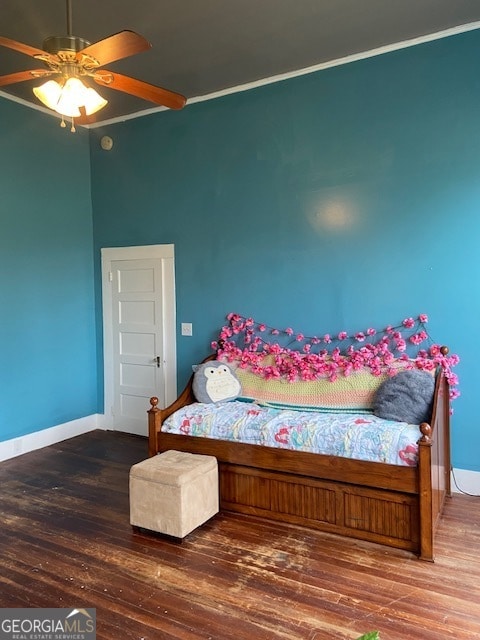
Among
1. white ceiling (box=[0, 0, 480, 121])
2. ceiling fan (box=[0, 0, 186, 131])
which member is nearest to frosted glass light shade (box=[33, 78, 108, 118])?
ceiling fan (box=[0, 0, 186, 131])

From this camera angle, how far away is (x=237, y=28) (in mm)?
3234

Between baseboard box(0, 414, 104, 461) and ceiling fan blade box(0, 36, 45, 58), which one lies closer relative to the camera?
ceiling fan blade box(0, 36, 45, 58)

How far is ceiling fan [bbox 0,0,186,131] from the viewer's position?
2.07 meters

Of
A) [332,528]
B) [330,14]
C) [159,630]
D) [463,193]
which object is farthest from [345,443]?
[330,14]

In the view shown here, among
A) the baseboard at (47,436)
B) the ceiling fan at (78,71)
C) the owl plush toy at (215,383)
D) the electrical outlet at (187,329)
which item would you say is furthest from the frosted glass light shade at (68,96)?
the baseboard at (47,436)

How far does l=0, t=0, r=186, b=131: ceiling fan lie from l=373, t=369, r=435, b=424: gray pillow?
2.23 meters

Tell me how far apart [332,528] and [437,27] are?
3.44 m

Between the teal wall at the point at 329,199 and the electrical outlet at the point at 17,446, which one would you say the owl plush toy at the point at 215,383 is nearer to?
the teal wall at the point at 329,199

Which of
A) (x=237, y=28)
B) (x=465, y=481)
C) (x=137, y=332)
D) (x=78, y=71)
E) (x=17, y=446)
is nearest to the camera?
(x=78, y=71)

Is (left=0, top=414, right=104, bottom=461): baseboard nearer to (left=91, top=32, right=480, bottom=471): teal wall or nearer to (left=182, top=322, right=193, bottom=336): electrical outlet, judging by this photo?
(left=91, top=32, right=480, bottom=471): teal wall

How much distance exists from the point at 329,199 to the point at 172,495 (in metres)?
2.53

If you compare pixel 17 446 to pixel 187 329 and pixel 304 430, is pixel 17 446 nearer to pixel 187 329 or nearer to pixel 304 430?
pixel 187 329

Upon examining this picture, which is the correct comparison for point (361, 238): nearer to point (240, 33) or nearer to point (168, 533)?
point (240, 33)

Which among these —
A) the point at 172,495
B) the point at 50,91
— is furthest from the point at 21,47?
the point at 172,495
